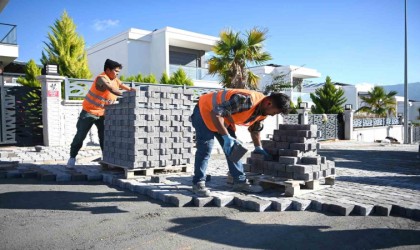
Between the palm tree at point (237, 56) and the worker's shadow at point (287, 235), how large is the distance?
38.6 feet

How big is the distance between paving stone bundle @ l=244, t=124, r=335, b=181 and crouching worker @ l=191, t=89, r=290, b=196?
392 millimetres

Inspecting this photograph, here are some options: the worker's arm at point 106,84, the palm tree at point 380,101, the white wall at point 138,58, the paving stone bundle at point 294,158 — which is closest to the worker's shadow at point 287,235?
the paving stone bundle at point 294,158

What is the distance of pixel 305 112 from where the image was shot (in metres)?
18.0

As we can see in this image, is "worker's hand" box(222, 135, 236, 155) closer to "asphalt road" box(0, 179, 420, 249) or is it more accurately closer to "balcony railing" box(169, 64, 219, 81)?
"asphalt road" box(0, 179, 420, 249)

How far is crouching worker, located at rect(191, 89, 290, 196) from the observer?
12.9 ft

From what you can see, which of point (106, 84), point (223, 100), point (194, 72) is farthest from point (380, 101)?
point (223, 100)

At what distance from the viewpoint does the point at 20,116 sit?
35.4 ft

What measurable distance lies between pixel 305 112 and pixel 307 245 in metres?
15.8

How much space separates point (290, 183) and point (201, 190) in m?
1.26

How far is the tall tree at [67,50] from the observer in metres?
16.7

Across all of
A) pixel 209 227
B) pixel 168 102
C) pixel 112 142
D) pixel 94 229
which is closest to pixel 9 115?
pixel 112 142

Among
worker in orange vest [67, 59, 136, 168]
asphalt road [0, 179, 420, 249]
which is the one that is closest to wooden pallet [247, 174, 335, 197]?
asphalt road [0, 179, 420, 249]

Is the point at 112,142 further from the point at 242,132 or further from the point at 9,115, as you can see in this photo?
the point at 242,132

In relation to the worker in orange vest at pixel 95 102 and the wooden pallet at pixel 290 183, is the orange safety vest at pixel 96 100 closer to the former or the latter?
the worker in orange vest at pixel 95 102
